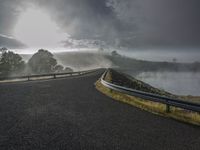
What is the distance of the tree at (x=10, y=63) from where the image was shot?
77.9 m

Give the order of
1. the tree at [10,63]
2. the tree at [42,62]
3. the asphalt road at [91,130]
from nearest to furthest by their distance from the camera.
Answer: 1. the asphalt road at [91,130]
2. the tree at [10,63]
3. the tree at [42,62]

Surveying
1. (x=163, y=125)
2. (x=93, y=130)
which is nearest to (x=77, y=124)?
(x=93, y=130)

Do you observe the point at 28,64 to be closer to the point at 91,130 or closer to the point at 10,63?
the point at 10,63

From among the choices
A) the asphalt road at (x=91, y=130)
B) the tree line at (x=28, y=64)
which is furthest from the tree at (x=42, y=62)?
the asphalt road at (x=91, y=130)

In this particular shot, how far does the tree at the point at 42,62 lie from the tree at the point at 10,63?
396 cm

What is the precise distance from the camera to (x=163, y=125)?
8.25 metres

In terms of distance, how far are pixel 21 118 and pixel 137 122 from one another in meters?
4.24

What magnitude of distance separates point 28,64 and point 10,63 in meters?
8.33

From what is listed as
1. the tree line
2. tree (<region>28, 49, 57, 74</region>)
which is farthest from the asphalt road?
tree (<region>28, 49, 57, 74</region>)

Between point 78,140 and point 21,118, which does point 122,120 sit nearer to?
point 78,140

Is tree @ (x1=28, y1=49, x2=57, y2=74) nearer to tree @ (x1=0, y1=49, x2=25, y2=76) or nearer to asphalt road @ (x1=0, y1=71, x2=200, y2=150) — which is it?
tree @ (x1=0, y1=49, x2=25, y2=76)

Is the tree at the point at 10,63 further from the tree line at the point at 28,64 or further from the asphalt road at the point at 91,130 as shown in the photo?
the asphalt road at the point at 91,130

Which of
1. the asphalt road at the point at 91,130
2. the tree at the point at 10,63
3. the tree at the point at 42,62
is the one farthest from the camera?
the tree at the point at 42,62

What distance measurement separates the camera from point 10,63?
264ft
